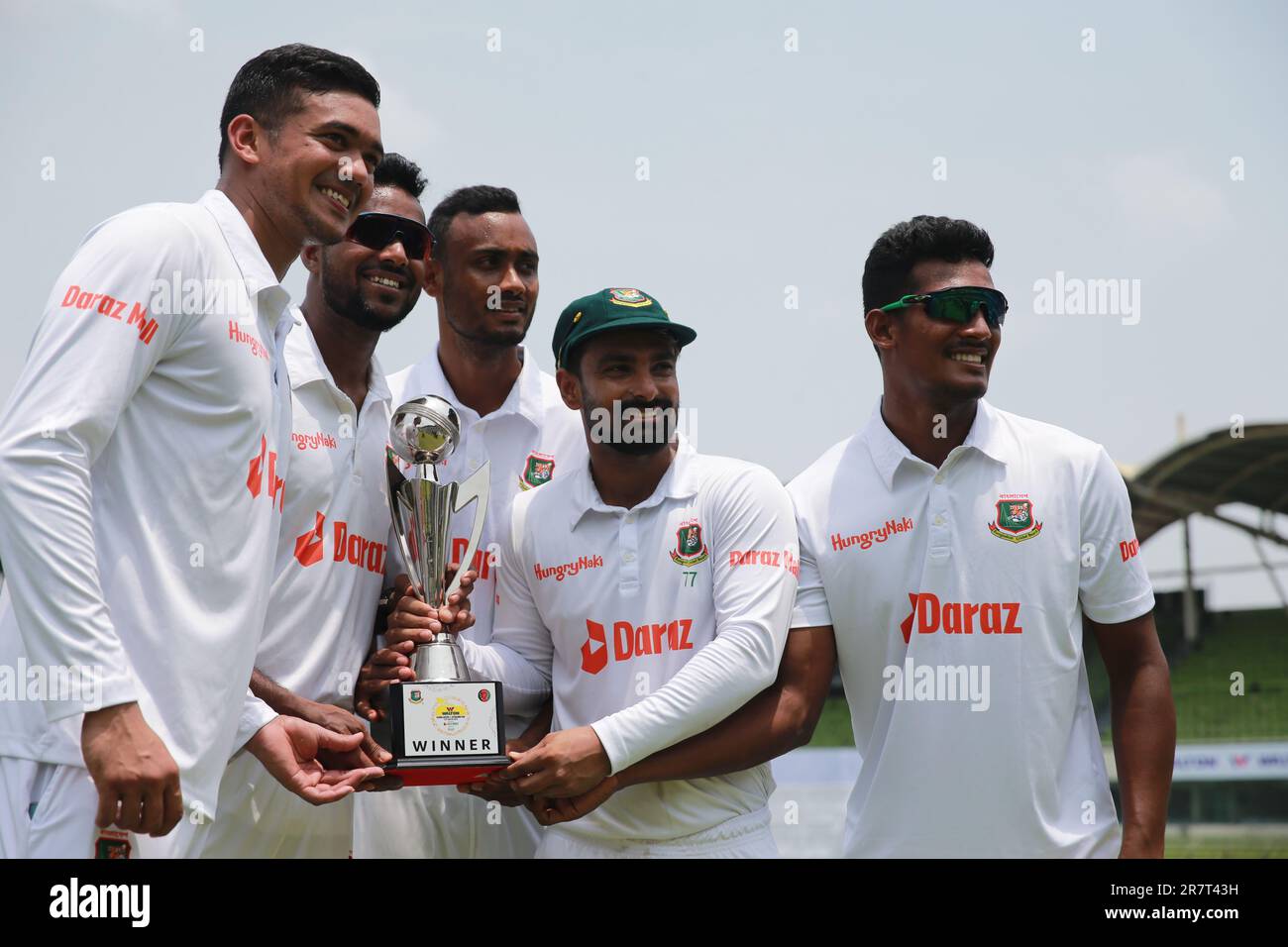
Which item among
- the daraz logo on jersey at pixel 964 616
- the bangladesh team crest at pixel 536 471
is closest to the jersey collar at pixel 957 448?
the daraz logo on jersey at pixel 964 616

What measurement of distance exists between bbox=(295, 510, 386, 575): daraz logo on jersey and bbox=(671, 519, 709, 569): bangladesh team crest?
3.36 ft

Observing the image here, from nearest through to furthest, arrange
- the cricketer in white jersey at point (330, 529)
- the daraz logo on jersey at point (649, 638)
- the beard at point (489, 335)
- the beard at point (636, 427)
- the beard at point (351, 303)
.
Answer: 1. the cricketer in white jersey at point (330, 529)
2. the daraz logo on jersey at point (649, 638)
3. the beard at point (636, 427)
4. the beard at point (351, 303)
5. the beard at point (489, 335)

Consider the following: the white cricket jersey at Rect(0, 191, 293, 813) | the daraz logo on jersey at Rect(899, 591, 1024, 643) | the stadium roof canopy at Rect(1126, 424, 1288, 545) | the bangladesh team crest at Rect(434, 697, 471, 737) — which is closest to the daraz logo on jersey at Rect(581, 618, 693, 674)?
the bangladesh team crest at Rect(434, 697, 471, 737)

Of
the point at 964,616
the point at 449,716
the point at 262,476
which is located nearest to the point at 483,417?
the point at 449,716

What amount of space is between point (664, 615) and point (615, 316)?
1.01 m

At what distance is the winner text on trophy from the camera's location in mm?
3939

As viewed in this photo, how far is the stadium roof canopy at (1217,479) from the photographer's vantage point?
23.8 metres

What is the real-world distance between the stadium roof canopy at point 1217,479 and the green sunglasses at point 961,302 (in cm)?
2052

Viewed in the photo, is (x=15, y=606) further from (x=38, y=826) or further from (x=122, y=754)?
(x=38, y=826)

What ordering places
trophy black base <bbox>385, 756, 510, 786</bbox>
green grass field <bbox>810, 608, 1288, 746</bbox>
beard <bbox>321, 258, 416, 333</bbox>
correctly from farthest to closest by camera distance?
green grass field <bbox>810, 608, 1288, 746</bbox>
beard <bbox>321, 258, 416, 333</bbox>
trophy black base <bbox>385, 756, 510, 786</bbox>

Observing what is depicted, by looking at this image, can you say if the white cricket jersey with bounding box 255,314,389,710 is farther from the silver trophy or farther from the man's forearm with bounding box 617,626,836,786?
the man's forearm with bounding box 617,626,836,786

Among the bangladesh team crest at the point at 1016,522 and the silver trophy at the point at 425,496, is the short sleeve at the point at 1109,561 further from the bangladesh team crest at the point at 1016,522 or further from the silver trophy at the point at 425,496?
the silver trophy at the point at 425,496

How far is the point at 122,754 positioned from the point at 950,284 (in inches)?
120
